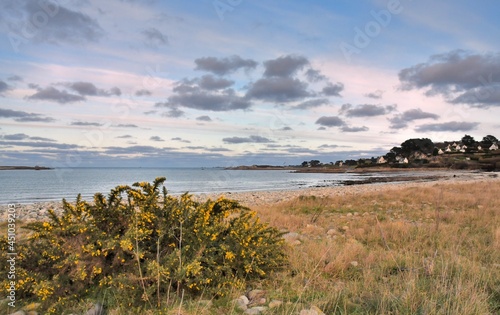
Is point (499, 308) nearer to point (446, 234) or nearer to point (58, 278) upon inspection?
point (446, 234)

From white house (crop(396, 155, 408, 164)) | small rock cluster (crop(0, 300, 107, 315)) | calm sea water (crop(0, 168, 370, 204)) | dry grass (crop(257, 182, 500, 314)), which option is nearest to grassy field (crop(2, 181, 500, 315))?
dry grass (crop(257, 182, 500, 314))

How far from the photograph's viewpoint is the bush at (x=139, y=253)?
13.0ft

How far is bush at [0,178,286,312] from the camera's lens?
396 centimetres

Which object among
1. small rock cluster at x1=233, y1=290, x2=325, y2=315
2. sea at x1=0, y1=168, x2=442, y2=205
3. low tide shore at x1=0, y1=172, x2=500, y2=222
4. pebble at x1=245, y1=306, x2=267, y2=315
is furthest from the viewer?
sea at x1=0, y1=168, x2=442, y2=205

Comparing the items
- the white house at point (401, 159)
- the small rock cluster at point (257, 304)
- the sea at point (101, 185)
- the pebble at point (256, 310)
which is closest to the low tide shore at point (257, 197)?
the sea at point (101, 185)

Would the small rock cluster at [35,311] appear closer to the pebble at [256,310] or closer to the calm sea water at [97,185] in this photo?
the pebble at [256,310]

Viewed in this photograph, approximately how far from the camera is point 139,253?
13.3 feet

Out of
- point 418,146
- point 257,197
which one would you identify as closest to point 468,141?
point 418,146

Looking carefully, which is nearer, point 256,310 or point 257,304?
point 256,310

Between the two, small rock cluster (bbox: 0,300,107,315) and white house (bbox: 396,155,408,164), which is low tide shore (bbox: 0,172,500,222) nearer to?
small rock cluster (bbox: 0,300,107,315)

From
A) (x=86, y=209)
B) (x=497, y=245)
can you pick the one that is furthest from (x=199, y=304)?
(x=497, y=245)

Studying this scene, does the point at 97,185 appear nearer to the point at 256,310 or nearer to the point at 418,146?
the point at 256,310

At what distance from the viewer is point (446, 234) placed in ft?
26.3

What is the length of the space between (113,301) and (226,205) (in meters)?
2.21
